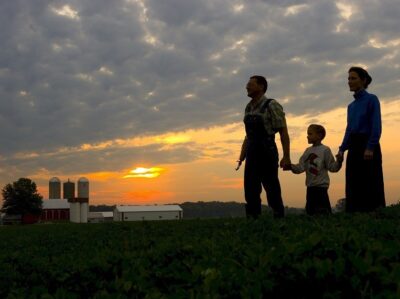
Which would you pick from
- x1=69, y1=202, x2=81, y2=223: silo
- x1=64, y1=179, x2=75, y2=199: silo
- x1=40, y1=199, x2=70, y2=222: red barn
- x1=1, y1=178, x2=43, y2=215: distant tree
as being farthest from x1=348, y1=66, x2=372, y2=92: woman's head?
x1=64, y1=179, x2=75, y2=199: silo

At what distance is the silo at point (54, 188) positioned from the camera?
123m

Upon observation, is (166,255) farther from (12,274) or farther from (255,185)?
(255,185)

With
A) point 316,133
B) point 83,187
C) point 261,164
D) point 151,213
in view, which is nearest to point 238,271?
point 261,164

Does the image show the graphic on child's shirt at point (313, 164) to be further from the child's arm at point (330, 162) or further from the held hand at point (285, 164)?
the held hand at point (285, 164)

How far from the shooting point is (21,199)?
93.5m

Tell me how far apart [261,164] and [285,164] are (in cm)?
55

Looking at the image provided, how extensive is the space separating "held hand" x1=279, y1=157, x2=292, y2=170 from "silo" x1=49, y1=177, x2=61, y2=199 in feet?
387

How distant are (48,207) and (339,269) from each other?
119955 mm

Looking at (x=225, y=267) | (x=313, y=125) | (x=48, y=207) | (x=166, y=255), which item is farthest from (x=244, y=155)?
(x=48, y=207)

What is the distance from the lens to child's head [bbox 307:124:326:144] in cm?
1079

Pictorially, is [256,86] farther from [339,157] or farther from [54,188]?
[54,188]

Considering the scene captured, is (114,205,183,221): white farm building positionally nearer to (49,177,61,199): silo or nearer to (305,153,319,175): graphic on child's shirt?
(49,177,61,199): silo

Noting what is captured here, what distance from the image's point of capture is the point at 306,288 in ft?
11.5

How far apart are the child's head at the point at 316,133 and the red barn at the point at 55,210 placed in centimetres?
11303
